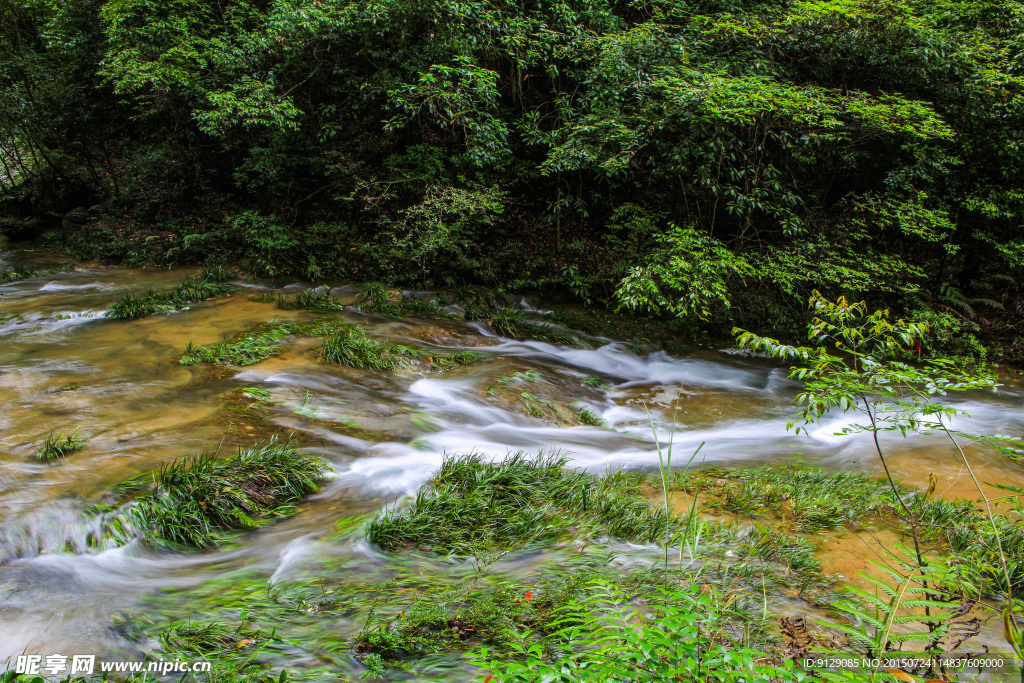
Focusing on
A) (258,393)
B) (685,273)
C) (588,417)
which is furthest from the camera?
(685,273)

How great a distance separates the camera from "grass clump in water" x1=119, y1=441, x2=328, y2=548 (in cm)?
385

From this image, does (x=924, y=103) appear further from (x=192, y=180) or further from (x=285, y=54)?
(x=192, y=180)

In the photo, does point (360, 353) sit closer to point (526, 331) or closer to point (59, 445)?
point (59, 445)

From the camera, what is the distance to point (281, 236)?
40.9 feet

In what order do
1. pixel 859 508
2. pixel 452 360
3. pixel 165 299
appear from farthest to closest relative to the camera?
1. pixel 165 299
2. pixel 452 360
3. pixel 859 508

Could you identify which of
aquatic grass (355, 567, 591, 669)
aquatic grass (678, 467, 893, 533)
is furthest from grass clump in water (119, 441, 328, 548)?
aquatic grass (678, 467, 893, 533)

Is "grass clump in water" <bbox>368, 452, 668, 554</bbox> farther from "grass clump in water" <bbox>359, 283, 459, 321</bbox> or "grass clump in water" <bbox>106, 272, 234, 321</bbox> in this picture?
"grass clump in water" <bbox>106, 272, 234, 321</bbox>

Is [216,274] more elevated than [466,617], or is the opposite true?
[216,274]

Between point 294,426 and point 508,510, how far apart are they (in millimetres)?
2381

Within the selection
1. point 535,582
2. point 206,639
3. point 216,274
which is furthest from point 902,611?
point 216,274

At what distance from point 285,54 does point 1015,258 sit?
15178mm

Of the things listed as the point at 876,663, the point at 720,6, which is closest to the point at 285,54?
the point at 720,6

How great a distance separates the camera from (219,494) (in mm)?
4152

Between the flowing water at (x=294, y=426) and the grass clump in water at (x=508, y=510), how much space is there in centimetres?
22
